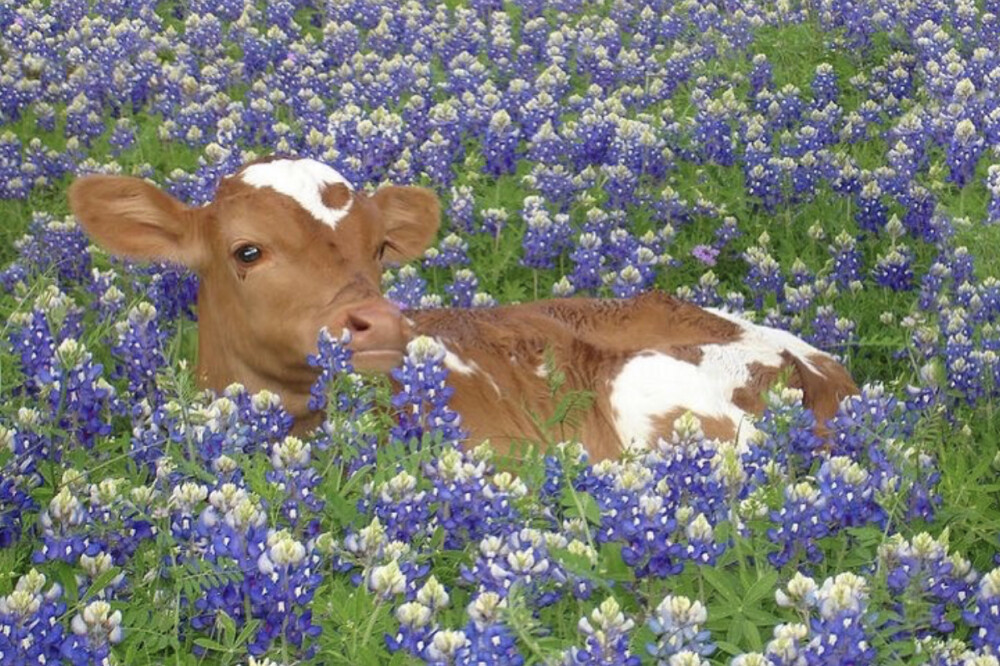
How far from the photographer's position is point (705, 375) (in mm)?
6512

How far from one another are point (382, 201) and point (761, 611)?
9.30ft

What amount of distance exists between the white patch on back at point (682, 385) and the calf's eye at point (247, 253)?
141 centimetres

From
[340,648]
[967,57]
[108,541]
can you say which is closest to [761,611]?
[340,648]

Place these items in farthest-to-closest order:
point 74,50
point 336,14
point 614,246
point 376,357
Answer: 1. point 336,14
2. point 74,50
3. point 614,246
4. point 376,357

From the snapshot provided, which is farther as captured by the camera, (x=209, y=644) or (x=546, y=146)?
(x=546, y=146)

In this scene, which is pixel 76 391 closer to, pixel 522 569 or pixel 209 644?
pixel 209 644

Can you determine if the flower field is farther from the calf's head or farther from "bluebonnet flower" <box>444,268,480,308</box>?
the calf's head

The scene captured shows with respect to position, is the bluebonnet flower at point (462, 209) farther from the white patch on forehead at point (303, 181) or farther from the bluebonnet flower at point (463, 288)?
the white patch on forehead at point (303, 181)

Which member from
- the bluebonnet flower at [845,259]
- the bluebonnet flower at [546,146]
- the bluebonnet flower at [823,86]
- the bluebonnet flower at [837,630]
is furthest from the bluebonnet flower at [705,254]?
the bluebonnet flower at [837,630]

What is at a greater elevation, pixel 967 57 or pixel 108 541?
pixel 967 57

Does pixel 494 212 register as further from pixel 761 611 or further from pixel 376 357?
pixel 761 611

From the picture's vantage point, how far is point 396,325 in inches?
209

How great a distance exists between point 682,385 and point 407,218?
1.16 meters

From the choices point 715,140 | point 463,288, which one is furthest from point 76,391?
point 715,140
